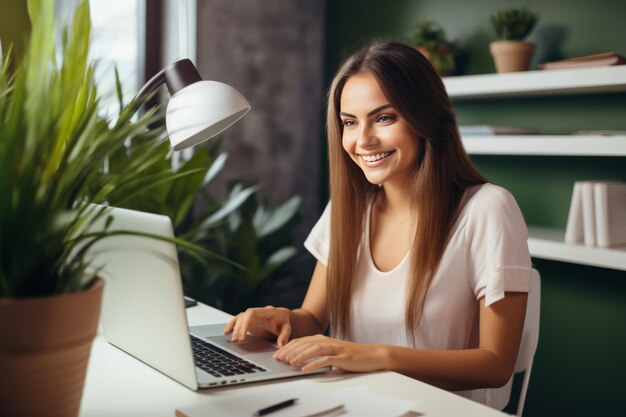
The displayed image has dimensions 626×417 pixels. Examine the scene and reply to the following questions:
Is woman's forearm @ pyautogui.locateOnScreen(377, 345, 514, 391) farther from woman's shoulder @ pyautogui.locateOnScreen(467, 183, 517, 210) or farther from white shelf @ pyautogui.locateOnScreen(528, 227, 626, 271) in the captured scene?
white shelf @ pyautogui.locateOnScreen(528, 227, 626, 271)

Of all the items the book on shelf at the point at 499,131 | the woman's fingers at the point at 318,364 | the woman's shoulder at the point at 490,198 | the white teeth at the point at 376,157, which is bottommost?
the woman's fingers at the point at 318,364

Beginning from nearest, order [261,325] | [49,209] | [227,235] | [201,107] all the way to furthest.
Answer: [49,209] → [201,107] → [261,325] → [227,235]

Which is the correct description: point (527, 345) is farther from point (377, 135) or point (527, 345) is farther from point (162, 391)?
point (162, 391)

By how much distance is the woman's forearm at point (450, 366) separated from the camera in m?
1.34

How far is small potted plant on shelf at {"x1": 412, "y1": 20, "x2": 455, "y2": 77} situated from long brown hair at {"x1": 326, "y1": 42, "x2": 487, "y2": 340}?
1.33 metres

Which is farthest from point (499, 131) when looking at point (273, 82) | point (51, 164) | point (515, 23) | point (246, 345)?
point (51, 164)

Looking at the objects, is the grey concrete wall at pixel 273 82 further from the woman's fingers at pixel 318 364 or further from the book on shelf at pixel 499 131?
the woman's fingers at pixel 318 364

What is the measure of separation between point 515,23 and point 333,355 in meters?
1.92

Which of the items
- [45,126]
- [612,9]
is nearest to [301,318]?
[45,126]

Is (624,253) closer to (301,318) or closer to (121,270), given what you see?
(301,318)

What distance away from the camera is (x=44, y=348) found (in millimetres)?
793

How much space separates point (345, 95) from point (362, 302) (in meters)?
0.52

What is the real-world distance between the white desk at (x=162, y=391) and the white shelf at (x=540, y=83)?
1.57m

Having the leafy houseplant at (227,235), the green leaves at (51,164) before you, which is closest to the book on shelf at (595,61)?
the leafy houseplant at (227,235)
